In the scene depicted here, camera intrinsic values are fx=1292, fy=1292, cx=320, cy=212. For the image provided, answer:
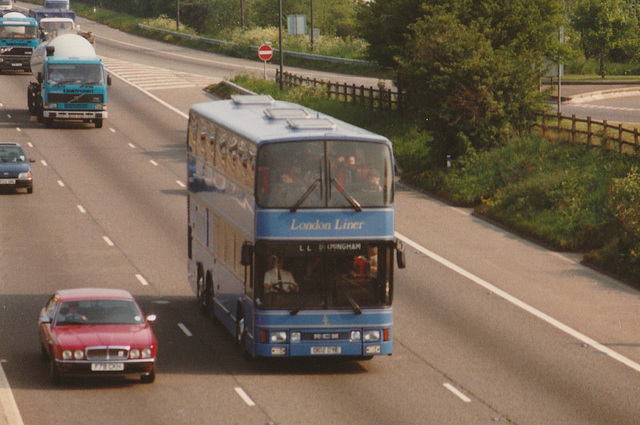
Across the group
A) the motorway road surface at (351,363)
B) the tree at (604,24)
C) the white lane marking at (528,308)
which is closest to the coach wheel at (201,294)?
the motorway road surface at (351,363)

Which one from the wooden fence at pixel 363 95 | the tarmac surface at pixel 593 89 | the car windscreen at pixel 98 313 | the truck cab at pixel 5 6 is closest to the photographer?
the car windscreen at pixel 98 313

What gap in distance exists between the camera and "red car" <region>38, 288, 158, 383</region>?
69.9 feet

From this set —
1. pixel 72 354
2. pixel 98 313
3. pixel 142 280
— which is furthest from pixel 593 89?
pixel 72 354

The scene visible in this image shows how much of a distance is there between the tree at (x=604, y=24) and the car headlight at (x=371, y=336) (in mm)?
61404

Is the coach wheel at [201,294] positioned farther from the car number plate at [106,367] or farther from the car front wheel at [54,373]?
the car number plate at [106,367]

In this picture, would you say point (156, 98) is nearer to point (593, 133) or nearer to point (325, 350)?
point (593, 133)

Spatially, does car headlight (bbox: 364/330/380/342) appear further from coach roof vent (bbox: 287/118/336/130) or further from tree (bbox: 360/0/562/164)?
tree (bbox: 360/0/562/164)

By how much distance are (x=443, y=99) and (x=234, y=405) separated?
90.2 ft

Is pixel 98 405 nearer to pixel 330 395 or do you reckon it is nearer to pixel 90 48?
pixel 330 395

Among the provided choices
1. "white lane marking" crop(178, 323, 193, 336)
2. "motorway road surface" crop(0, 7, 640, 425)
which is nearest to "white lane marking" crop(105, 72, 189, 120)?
"motorway road surface" crop(0, 7, 640, 425)

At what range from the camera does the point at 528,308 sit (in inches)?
1168

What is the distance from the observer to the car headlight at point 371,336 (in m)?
22.7

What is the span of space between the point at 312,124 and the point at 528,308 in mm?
8827

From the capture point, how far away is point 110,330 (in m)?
21.8
